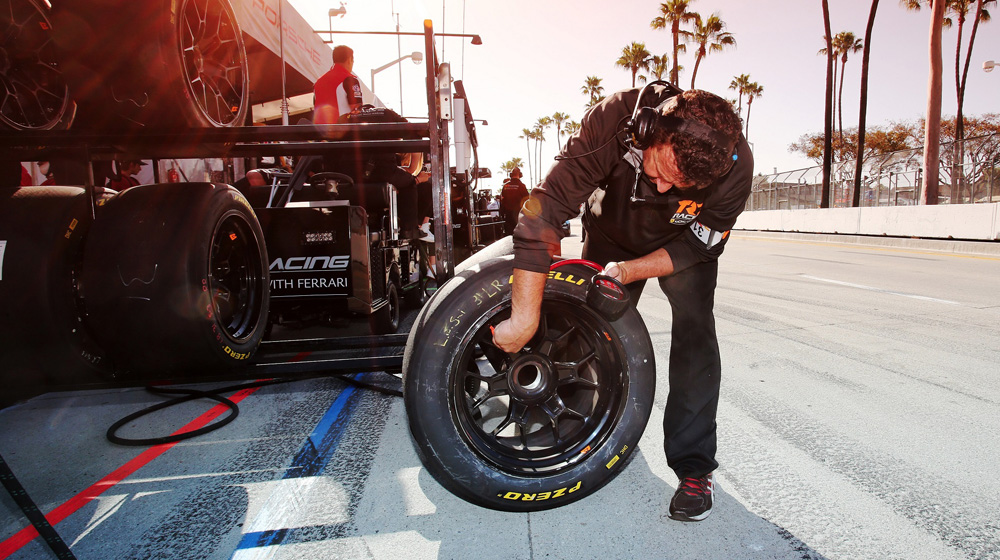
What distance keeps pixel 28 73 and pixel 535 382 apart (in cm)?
295

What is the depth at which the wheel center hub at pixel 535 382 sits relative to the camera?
2.10 m

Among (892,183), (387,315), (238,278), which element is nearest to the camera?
(238,278)

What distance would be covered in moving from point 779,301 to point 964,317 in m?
1.67

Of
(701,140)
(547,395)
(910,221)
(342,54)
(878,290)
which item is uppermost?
(342,54)

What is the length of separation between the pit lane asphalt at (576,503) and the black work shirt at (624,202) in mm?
1009

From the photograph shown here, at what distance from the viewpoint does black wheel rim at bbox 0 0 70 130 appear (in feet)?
8.32

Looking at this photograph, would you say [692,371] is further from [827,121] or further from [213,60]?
[827,121]

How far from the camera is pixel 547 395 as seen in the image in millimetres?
2121

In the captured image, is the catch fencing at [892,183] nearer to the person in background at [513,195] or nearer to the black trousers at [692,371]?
the person in background at [513,195]

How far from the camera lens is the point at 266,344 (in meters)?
3.15

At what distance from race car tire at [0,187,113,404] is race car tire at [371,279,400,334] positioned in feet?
7.23

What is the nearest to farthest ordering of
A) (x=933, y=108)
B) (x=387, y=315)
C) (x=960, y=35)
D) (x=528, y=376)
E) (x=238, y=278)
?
1. (x=528, y=376)
2. (x=238, y=278)
3. (x=387, y=315)
4. (x=933, y=108)
5. (x=960, y=35)

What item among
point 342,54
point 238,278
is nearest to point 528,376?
point 238,278

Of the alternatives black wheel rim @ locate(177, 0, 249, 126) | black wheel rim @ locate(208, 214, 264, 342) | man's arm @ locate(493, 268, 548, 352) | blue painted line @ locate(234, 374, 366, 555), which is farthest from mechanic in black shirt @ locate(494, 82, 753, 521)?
black wheel rim @ locate(177, 0, 249, 126)
